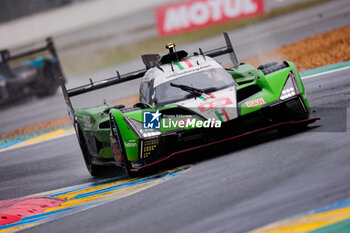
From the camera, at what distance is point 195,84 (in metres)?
8.94

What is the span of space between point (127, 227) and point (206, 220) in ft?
2.65

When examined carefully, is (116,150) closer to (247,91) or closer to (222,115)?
(222,115)

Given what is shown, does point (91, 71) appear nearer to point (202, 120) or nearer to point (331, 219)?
point (202, 120)

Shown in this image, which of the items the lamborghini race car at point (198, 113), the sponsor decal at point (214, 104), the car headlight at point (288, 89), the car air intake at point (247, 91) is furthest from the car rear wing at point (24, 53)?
the car headlight at point (288, 89)

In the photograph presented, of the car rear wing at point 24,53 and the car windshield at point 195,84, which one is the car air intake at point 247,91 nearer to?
the car windshield at point 195,84

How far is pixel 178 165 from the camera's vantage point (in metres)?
8.42

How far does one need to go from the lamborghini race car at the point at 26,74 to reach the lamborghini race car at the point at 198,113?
45.4 ft

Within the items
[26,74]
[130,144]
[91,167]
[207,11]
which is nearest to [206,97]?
[130,144]

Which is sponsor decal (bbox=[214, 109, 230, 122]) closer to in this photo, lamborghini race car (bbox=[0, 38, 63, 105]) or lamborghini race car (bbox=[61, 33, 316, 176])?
lamborghini race car (bbox=[61, 33, 316, 176])

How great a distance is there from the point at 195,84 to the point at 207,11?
16.4 m

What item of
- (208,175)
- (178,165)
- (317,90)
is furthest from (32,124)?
(208,175)

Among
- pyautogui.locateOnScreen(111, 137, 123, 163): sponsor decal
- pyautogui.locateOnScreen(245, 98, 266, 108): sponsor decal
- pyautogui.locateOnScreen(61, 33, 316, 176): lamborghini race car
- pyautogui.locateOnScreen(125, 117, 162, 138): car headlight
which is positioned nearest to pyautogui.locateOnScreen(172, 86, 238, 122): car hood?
pyautogui.locateOnScreen(61, 33, 316, 176): lamborghini race car

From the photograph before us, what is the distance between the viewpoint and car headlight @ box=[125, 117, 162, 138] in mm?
7996

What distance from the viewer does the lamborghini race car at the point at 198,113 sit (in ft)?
26.2
